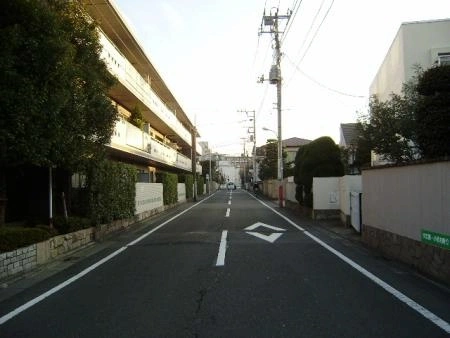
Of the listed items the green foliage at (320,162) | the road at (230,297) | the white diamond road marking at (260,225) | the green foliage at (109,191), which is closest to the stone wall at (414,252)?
the road at (230,297)

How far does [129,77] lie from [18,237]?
55.2 ft

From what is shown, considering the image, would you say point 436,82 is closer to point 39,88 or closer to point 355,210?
point 355,210

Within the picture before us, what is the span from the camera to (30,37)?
11.2 m

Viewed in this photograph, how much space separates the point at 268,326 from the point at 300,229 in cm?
1411

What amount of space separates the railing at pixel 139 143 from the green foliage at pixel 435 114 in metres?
14.0

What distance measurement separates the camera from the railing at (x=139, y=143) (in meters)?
24.2

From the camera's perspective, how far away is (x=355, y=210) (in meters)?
18.5

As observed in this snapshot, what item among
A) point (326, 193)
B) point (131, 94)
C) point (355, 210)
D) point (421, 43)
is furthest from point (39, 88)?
point (421, 43)

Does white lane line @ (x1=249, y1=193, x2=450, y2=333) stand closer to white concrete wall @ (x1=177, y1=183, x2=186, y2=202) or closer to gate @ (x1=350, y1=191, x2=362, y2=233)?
gate @ (x1=350, y1=191, x2=362, y2=233)

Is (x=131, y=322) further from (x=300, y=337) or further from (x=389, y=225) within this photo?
(x=389, y=225)

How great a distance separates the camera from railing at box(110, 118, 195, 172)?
2415 centimetres

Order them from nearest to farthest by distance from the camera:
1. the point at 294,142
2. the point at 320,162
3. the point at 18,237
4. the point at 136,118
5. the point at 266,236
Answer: the point at 18,237
the point at 266,236
the point at 320,162
the point at 136,118
the point at 294,142

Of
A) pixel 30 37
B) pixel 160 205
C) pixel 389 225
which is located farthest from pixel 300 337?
pixel 160 205

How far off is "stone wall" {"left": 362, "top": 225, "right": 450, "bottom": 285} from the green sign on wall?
8 cm
